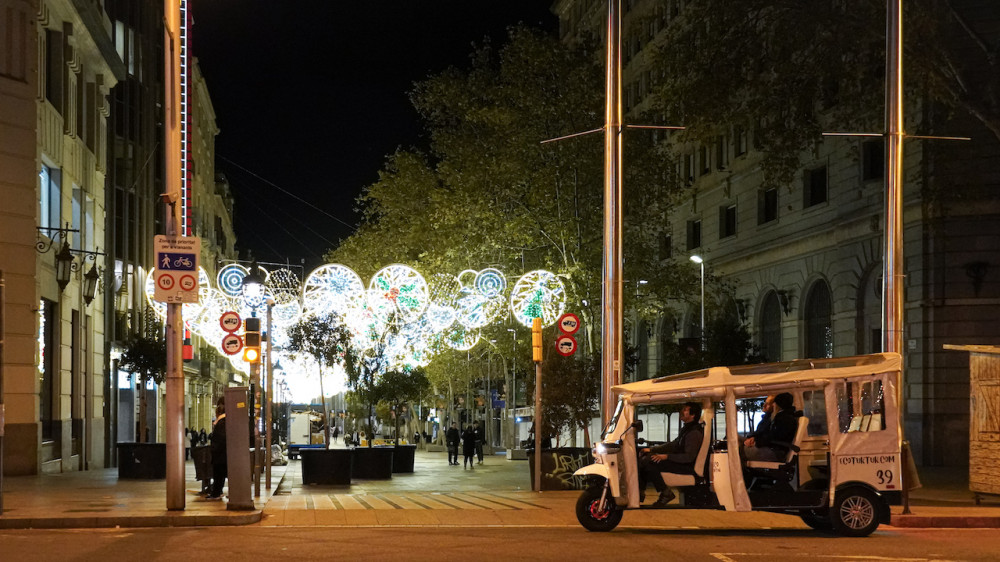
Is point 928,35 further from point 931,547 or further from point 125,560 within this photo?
point 125,560

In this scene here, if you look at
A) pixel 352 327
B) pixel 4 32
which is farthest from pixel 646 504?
pixel 4 32

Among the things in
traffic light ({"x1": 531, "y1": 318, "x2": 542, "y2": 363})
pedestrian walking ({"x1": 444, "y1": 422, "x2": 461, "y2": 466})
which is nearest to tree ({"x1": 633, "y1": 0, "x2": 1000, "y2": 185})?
traffic light ({"x1": 531, "y1": 318, "x2": 542, "y2": 363})

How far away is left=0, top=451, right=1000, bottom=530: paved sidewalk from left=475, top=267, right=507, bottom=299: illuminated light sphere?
5733 mm

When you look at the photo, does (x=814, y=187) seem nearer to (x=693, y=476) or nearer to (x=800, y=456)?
(x=800, y=456)

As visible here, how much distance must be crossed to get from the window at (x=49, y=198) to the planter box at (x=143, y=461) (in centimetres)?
552

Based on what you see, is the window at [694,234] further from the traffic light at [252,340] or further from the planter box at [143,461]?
the traffic light at [252,340]

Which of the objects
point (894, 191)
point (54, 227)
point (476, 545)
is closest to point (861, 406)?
point (476, 545)

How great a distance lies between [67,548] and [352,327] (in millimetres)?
18969

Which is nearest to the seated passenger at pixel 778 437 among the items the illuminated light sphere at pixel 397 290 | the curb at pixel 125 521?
the curb at pixel 125 521

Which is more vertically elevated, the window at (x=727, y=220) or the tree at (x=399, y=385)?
the window at (x=727, y=220)

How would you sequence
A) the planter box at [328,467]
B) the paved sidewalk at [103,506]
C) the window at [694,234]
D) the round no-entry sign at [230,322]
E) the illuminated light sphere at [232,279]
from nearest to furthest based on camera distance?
the paved sidewalk at [103,506]
the round no-entry sign at [230,322]
the planter box at [328,467]
the illuminated light sphere at [232,279]
the window at [694,234]

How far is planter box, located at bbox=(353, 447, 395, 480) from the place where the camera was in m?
30.2

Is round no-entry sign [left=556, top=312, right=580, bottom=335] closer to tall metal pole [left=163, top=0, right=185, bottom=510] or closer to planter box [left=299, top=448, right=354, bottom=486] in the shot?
planter box [left=299, top=448, right=354, bottom=486]

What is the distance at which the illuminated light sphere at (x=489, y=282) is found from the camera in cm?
3125
